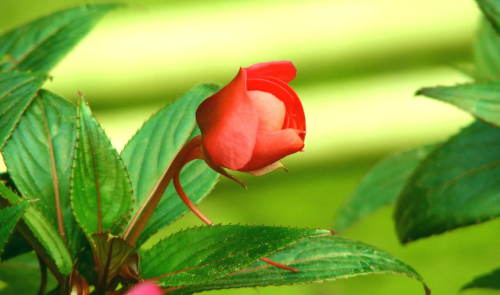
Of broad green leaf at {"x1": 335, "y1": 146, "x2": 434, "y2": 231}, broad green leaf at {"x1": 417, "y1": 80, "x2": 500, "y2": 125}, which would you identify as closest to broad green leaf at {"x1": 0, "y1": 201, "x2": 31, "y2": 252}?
broad green leaf at {"x1": 417, "y1": 80, "x2": 500, "y2": 125}

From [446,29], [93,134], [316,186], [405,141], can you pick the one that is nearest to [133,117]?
[316,186]

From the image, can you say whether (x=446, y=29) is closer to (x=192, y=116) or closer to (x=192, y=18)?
(x=192, y=18)

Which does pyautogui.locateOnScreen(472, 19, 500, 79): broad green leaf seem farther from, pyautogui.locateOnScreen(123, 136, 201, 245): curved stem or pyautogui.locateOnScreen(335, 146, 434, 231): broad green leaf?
pyautogui.locateOnScreen(123, 136, 201, 245): curved stem

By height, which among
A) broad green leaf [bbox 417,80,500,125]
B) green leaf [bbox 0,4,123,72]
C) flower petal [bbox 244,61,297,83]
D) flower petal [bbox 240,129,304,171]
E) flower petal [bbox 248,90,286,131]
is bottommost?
broad green leaf [bbox 417,80,500,125]

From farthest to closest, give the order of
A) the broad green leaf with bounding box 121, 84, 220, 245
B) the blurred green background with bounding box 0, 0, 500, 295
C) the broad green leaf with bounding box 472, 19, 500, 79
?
the blurred green background with bounding box 0, 0, 500, 295, the broad green leaf with bounding box 472, 19, 500, 79, the broad green leaf with bounding box 121, 84, 220, 245

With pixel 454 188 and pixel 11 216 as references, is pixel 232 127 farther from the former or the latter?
pixel 454 188

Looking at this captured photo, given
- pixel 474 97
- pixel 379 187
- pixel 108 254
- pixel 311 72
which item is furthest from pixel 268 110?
pixel 311 72
